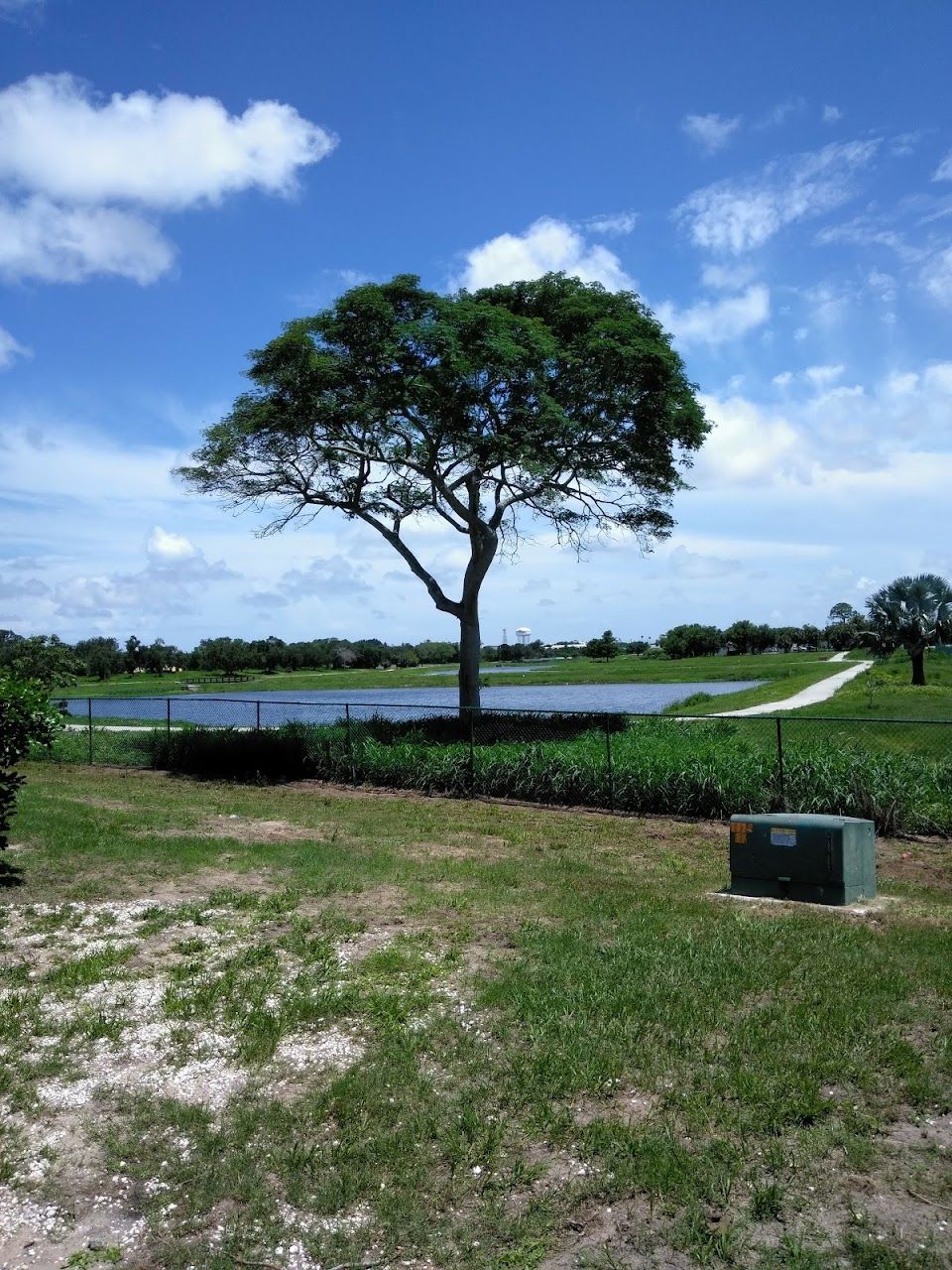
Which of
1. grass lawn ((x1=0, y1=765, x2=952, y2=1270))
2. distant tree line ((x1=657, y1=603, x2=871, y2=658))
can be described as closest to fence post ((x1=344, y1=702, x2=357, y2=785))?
grass lawn ((x1=0, y1=765, x2=952, y2=1270))

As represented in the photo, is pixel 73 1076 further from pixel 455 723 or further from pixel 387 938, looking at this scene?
Result: pixel 455 723

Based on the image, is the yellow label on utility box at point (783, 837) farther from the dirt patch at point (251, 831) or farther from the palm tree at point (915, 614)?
the palm tree at point (915, 614)

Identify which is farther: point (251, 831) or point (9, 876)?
point (251, 831)

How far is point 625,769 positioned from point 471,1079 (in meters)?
9.73

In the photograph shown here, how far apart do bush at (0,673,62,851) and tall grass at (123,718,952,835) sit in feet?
27.0

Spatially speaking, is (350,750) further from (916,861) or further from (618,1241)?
(618,1241)

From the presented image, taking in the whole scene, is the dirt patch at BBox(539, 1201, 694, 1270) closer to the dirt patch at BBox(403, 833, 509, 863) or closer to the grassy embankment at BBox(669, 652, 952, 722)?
the dirt patch at BBox(403, 833, 509, 863)

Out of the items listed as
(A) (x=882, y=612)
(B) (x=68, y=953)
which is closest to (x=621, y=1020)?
(B) (x=68, y=953)

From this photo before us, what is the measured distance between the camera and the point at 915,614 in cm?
4672

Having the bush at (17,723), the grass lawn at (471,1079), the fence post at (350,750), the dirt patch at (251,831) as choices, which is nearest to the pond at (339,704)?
the fence post at (350,750)

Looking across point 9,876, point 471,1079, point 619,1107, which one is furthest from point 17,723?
point 619,1107

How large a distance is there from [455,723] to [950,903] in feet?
48.0

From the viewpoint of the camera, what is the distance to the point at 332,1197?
145 inches

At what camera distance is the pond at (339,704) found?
23625 millimetres
